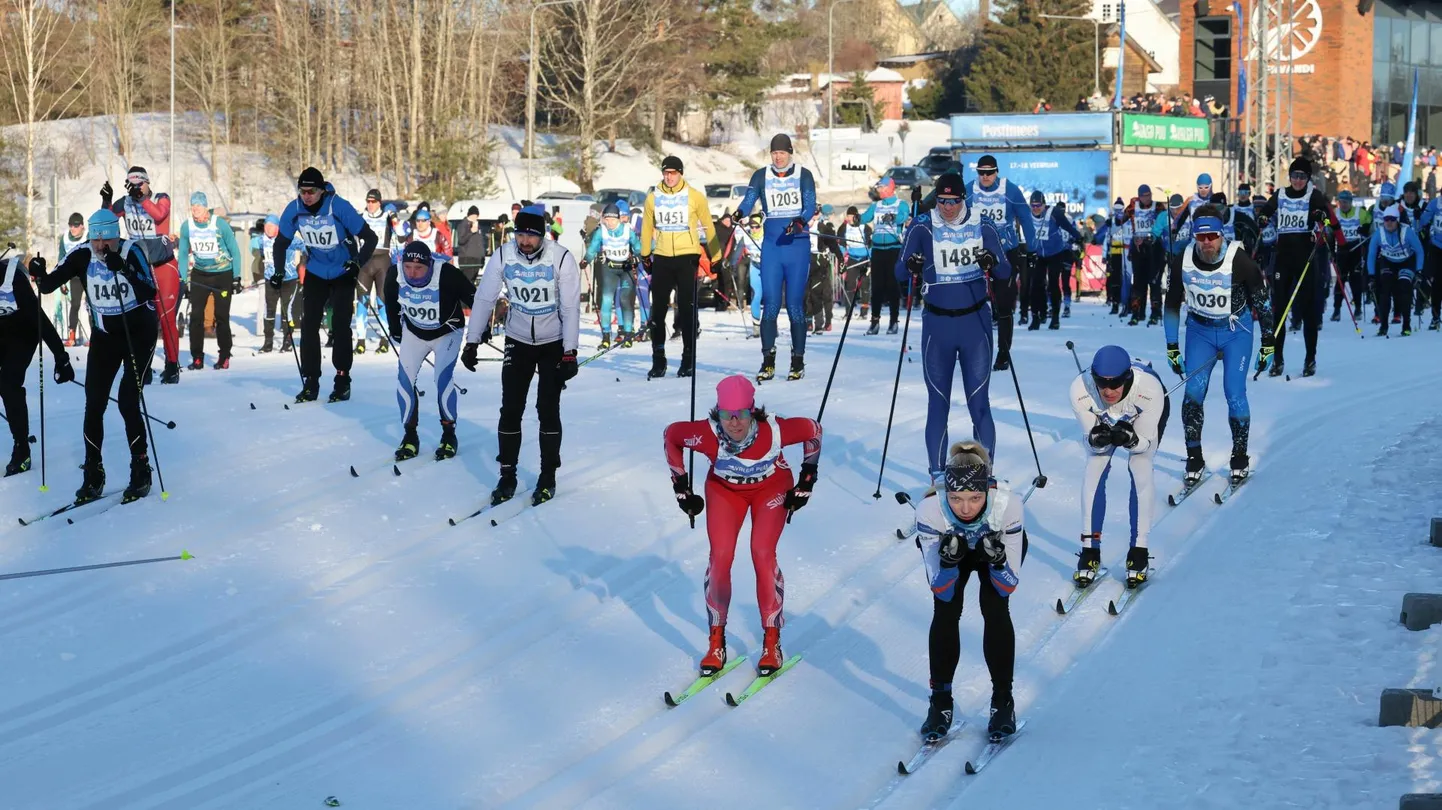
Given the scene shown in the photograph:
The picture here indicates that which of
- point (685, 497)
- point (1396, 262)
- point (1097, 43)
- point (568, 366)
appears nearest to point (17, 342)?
point (568, 366)

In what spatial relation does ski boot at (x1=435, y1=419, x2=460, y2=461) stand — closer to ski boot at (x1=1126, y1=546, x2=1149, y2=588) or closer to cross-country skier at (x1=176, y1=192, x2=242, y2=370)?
ski boot at (x1=1126, y1=546, x2=1149, y2=588)

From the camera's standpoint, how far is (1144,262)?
22922 mm

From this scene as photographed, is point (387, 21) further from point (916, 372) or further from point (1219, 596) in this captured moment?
point (1219, 596)

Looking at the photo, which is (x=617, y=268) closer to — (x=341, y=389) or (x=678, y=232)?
(x=678, y=232)

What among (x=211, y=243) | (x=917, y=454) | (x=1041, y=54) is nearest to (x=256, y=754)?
(x=917, y=454)

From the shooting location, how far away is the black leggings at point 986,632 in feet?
22.0

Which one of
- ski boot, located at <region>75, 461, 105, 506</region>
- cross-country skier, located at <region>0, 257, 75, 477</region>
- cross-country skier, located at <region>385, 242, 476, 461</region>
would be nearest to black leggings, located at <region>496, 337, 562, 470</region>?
cross-country skier, located at <region>385, 242, 476, 461</region>

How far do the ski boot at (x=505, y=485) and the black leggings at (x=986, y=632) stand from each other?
4.69 metres

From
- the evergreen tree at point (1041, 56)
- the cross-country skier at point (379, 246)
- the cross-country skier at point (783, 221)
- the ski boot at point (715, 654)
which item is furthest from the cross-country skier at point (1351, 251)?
the evergreen tree at point (1041, 56)

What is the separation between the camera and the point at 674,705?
7.39 metres

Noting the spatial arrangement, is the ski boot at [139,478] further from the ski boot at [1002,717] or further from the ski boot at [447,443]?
the ski boot at [1002,717]

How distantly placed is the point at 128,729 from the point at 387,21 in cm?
5082

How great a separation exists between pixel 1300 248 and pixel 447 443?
29.0ft

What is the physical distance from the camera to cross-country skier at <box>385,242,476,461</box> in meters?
11.9
